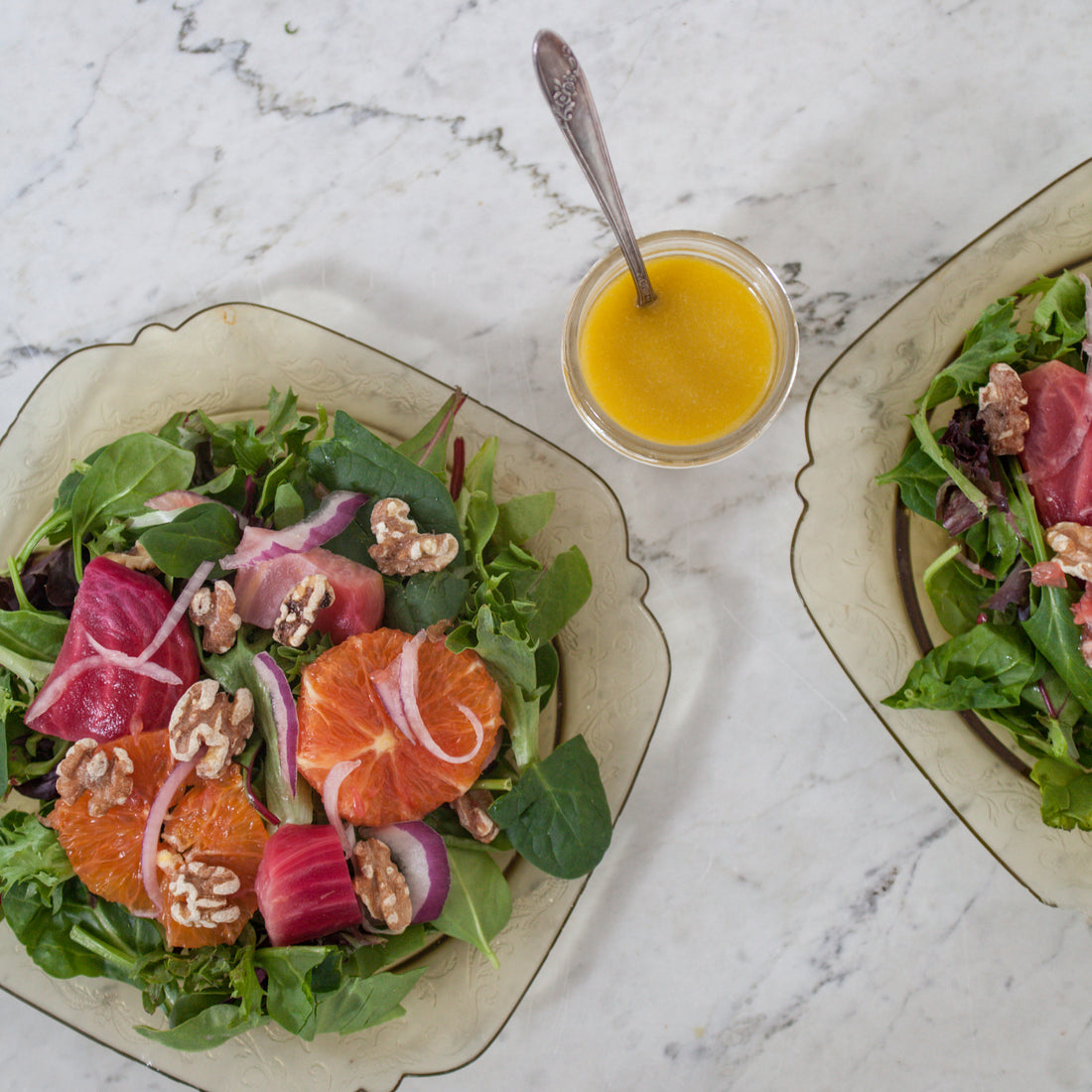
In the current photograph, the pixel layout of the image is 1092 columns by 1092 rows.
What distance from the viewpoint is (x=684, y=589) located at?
133cm

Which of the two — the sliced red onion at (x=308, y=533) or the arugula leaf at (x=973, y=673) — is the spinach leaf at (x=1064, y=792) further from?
the sliced red onion at (x=308, y=533)

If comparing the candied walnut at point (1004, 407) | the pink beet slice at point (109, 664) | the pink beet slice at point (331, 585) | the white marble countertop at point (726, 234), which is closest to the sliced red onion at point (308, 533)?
the pink beet slice at point (331, 585)

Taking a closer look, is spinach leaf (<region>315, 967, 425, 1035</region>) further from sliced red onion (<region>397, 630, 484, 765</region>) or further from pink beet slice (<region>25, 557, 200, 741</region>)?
pink beet slice (<region>25, 557, 200, 741</region>)

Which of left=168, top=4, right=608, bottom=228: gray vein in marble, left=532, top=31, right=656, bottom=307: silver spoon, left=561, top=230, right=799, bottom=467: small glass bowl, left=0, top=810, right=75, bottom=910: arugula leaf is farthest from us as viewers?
left=168, top=4, right=608, bottom=228: gray vein in marble

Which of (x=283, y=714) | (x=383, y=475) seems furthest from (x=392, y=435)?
(x=283, y=714)

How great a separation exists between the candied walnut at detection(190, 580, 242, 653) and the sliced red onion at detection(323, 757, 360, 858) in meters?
0.22

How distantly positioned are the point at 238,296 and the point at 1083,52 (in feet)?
4.55

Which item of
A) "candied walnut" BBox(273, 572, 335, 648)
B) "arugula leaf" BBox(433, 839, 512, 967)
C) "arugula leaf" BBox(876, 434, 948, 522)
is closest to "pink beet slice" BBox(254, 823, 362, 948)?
"arugula leaf" BBox(433, 839, 512, 967)

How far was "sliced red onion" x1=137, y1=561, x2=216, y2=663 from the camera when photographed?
1077mm

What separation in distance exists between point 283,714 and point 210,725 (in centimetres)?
9

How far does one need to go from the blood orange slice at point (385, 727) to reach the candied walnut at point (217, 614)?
0.13 m

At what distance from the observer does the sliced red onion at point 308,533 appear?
1.09 m

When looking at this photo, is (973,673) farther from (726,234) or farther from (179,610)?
(179,610)

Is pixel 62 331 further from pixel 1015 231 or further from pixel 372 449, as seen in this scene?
pixel 1015 231
